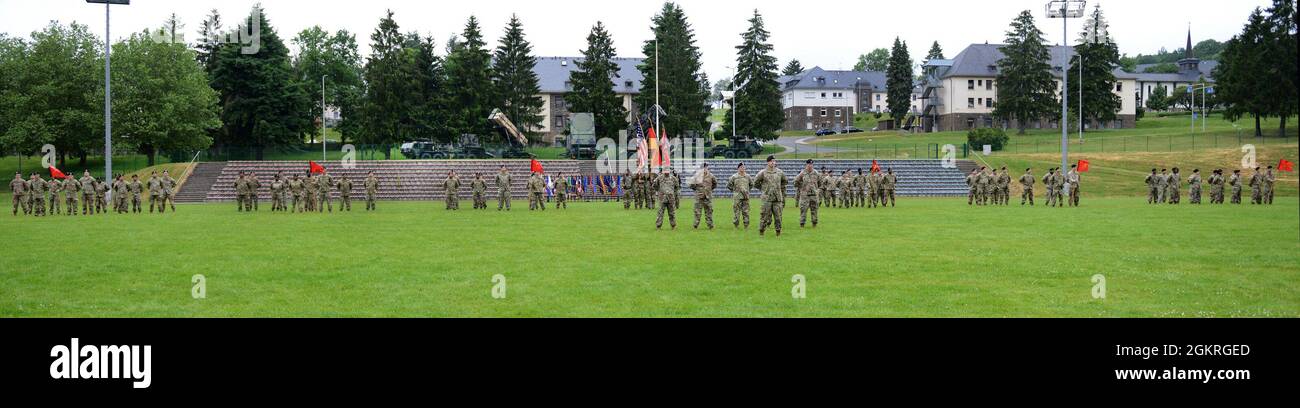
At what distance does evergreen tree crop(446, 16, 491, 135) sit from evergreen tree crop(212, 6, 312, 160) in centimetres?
1155

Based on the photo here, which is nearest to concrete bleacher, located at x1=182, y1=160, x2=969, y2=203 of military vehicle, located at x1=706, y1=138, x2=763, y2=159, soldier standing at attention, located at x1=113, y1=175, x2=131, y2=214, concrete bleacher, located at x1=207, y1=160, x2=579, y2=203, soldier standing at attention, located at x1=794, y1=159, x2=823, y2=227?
concrete bleacher, located at x1=207, y1=160, x2=579, y2=203

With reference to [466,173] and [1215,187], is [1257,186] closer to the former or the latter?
[1215,187]

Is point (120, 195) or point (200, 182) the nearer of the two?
point (120, 195)

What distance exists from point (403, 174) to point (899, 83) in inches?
3114

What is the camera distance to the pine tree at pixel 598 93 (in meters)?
73.8

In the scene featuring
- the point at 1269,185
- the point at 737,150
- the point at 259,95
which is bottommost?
the point at 1269,185

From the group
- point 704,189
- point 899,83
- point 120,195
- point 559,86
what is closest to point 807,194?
point 704,189

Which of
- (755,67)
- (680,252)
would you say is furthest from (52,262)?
(755,67)

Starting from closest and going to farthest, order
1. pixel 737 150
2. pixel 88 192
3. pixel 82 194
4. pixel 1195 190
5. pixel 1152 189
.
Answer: pixel 82 194 < pixel 88 192 < pixel 1195 190 < pixel 1152 189 < pixel 737 150

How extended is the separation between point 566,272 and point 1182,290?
771 cm

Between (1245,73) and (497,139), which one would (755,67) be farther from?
(1245,73)

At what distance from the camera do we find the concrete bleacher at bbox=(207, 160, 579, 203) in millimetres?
52294

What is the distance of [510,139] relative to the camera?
234ft

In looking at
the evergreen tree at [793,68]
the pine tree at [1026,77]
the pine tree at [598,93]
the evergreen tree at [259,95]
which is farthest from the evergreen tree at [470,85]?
the evergreen tree at [793,68]
